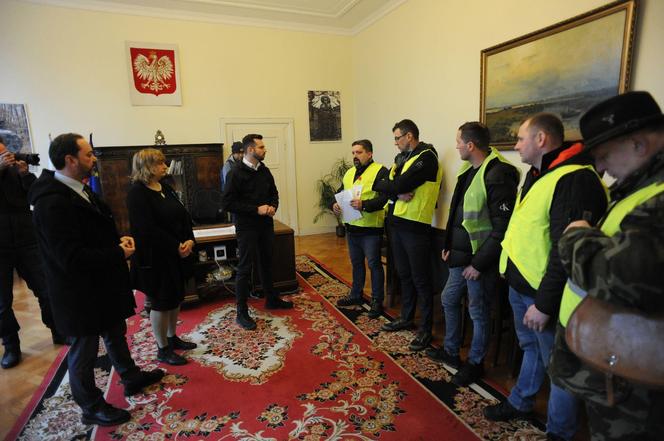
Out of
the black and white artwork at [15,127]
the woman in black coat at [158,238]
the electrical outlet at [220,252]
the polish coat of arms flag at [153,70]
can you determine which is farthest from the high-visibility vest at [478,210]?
the black and white artwork at [15,127]

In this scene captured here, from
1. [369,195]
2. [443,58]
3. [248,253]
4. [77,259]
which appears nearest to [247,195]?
[248,253]

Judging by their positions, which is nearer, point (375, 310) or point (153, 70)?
point (375, 310)

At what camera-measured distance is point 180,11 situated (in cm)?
528

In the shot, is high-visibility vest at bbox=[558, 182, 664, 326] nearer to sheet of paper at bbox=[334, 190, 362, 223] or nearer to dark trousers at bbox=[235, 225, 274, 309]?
sheet of paper at bbox=[334, 190, 362, 223]

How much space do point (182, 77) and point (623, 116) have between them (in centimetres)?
578

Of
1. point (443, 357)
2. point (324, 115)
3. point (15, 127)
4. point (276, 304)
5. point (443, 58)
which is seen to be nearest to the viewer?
point (443, 357)

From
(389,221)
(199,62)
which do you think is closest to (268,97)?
(199,62)

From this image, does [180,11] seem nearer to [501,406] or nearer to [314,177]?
[314,177]

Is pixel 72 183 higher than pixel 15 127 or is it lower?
lower

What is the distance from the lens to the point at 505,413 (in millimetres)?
1822

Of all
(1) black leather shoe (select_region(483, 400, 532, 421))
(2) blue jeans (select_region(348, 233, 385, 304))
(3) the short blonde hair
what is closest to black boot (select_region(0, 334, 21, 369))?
(3) the short blonde hair

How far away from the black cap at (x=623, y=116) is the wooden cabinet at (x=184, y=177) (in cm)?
492

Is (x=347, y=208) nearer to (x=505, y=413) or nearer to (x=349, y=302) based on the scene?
(x=349, y=302)

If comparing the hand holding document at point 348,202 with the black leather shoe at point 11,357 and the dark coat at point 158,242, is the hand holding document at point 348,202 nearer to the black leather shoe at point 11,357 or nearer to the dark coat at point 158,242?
the dark coat at point 158,242
